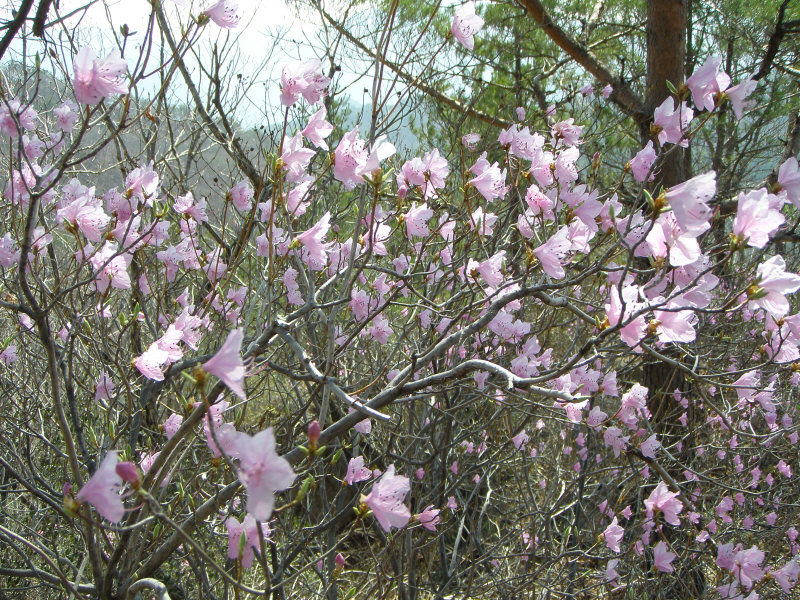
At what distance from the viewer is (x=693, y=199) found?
4.19 feet

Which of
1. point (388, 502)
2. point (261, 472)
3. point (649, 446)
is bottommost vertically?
point (261, 472)

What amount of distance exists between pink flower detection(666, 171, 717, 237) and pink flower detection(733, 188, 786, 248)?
8 centimetres

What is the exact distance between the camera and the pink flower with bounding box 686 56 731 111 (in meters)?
2.00

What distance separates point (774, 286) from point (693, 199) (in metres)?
0.31

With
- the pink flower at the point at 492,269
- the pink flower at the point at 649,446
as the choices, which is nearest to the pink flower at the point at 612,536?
the pink flower at the point at 649,446

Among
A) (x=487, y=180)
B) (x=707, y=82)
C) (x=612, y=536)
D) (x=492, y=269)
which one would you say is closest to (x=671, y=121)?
(x=707, y=82)

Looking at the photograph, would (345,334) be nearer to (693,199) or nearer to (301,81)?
(301,81)

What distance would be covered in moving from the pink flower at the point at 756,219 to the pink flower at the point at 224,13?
140 centimetres

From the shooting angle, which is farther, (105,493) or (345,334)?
(345,334)

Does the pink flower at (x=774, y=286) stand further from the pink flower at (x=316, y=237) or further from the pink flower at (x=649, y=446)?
the pink flower at (x=649, y=446)

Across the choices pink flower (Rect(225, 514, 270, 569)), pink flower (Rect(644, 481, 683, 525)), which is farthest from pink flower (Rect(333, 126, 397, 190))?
pink flower (Rect(644, 481, 683, 525))

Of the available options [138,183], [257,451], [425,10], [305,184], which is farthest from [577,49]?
[257,451]

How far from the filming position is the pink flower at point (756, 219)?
1309 millimetres

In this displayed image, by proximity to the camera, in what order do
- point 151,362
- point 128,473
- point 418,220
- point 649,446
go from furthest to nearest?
point 649,446, point 418,220, point 151,362, point 128,473
